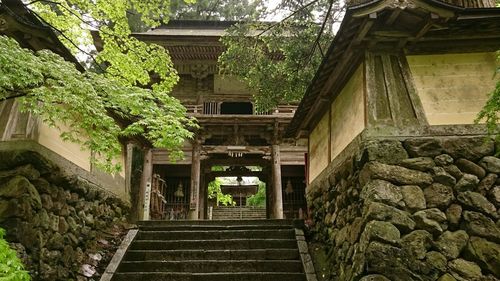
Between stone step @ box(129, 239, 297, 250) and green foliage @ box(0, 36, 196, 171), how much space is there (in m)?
2.60

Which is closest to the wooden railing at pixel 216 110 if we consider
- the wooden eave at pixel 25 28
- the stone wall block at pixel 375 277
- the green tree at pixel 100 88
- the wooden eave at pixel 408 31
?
the green tree at pixel 100 88

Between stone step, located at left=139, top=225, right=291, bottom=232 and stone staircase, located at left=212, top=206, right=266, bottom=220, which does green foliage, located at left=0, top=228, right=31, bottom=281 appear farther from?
stone staircase, located at left=212, top=206, right=266, bottom=220

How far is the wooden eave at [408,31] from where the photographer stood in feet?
14.6

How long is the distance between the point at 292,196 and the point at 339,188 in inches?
479

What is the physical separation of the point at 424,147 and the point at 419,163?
245 mm

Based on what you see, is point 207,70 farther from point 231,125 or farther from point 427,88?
point 427,88

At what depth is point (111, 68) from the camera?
7855 millimetres

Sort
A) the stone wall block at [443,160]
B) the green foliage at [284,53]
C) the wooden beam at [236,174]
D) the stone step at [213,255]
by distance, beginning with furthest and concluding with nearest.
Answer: the wooden beam at [236,174]
the green foliage at [284,53]
the stone step at [213,255]
the stone wall block at [443,160]

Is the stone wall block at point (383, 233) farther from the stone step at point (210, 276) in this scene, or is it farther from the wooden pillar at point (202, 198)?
the wooden pillar at point (202, 198)

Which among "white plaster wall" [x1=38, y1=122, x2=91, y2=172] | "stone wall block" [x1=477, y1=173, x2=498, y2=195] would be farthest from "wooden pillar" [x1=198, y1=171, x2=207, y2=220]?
"stone wall block" [x1=477, y1=173, x2=498, y2=195]

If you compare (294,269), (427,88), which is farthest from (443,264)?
(294,269)

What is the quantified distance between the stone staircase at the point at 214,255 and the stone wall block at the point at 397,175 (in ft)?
8.93

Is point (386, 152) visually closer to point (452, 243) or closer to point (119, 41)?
point (452, 243)

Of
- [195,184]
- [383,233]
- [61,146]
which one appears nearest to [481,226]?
[383,233]
